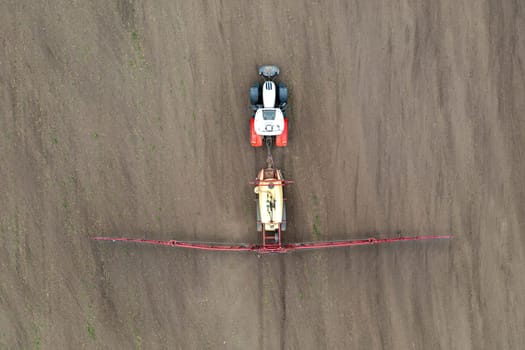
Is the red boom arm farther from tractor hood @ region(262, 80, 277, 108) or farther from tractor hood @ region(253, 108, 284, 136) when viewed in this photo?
tractor hood @ region(262, 80, 277, 108)

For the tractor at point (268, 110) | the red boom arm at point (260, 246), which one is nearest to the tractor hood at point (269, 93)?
the tractor at point (268, 110)

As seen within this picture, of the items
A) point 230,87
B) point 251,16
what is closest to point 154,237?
point 230,87

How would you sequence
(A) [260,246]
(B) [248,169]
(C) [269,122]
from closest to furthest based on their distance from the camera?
(C) [269,122] → (A) [260,246] → (B) [248,169]

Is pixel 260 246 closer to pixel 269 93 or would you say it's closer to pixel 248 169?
pixel 248 169

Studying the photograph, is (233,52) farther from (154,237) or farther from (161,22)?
(154,237)

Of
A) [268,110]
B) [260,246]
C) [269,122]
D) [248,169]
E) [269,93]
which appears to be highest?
[269,93]

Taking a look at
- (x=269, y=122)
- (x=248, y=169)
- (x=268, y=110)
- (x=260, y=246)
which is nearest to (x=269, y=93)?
(x=268, y=110)

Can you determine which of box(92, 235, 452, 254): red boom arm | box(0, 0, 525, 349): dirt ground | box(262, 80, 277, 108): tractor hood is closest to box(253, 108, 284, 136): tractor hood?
box(262, 80, 277, 108): tractor hood

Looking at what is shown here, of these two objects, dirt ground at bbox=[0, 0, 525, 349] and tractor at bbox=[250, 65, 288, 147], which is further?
dirt ground at bbox=[0, 0, 525, 349]
